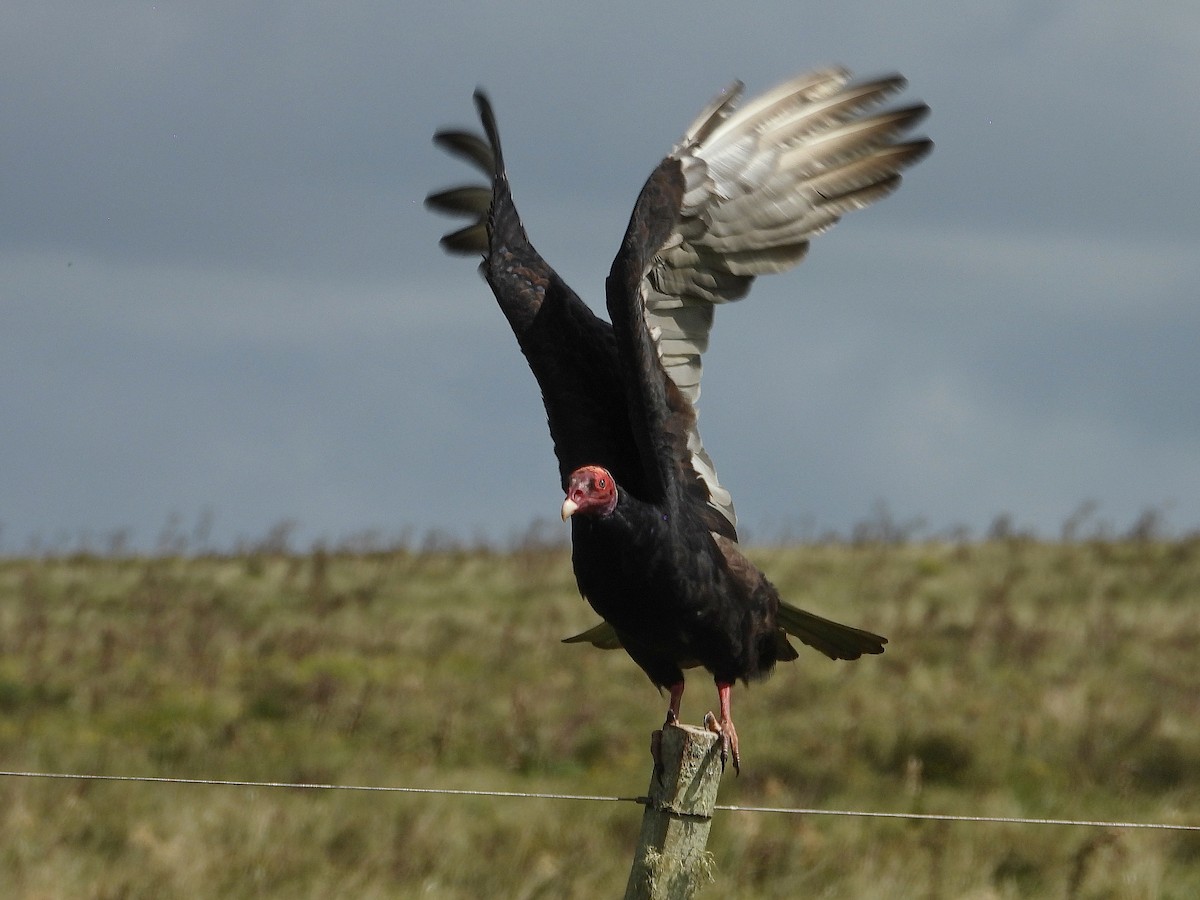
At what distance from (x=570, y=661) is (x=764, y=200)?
6.45 meters

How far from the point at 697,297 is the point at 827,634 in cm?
109

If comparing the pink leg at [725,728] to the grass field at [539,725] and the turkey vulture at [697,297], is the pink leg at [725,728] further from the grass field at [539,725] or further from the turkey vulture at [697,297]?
the grass field at [539,725]

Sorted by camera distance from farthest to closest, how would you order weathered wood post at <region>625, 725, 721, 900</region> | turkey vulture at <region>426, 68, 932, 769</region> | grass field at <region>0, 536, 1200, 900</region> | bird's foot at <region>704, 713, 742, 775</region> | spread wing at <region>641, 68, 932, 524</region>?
grass field at <region>0, 536, 1200, 900</region>, spread wing at <region>641, 68, 932, 524</region>, turkey vulture at <region>426, 68, 932, 769</region>, bird's foot at <region>704, 713, 742, 775</region>, weathered wood post at <region>625, 725, 721, 900</region>

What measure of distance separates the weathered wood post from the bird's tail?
1163mm

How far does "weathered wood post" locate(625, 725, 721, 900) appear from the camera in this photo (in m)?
3.43

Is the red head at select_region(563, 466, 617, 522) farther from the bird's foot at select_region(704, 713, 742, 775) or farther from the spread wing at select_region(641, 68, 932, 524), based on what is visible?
the spread wing at select_region(641, 68, 932, 524)

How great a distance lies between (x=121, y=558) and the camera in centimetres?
1434

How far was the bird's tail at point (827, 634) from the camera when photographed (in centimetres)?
459

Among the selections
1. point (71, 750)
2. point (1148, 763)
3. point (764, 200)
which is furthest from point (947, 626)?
point (764, 200)

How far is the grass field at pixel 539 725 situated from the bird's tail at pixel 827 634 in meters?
1.44

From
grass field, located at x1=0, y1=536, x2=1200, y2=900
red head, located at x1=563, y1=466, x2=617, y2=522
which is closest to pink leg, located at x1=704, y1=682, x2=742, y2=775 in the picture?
red head, located at x1=563, y1=466, x2=617, y2=522

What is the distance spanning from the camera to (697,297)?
487cm

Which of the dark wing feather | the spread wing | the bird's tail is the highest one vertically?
the spread wing

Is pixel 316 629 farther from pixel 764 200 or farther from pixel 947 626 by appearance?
pixel 764 200
